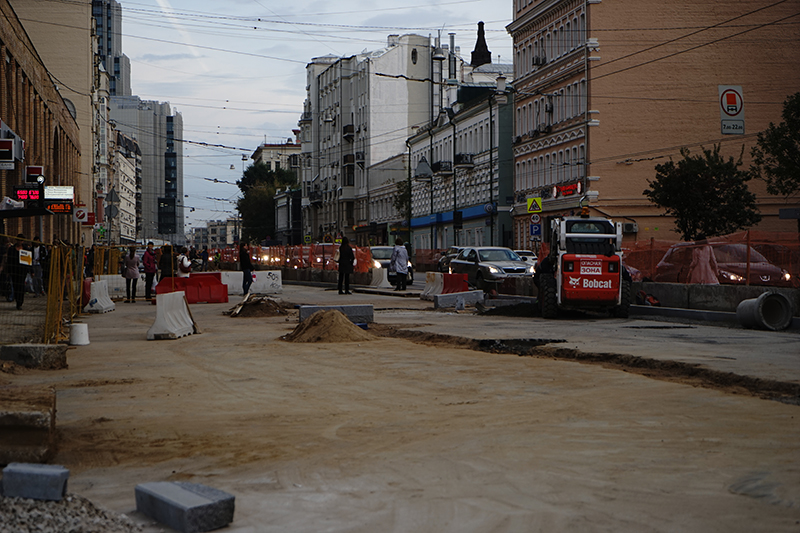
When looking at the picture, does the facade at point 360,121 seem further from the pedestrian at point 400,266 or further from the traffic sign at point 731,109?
the traffic sign at point 731,109

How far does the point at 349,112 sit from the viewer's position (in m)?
104

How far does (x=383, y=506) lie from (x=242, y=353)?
9.52 meters

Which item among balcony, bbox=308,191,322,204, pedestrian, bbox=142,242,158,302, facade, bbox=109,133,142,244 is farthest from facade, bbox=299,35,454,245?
pedestrian, bbox=142,242,158,302

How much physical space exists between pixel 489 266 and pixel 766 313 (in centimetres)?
1498

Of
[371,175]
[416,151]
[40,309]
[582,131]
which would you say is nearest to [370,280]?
[582,131]

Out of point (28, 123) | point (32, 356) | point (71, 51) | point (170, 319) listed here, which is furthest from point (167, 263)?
point (71, 51)

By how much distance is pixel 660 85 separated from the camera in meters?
53.7

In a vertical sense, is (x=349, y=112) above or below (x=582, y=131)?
above

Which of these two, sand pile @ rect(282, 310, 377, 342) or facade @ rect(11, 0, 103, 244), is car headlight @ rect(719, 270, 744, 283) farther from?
facade @ rect(11, 0, 103, 244)

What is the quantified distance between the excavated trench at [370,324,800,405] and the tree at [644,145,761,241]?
1241 inches

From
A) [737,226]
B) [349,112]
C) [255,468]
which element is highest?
[349,112]

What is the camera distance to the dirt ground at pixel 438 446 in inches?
205

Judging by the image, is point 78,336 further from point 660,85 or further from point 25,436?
point 660,85

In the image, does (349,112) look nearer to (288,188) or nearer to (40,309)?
(288,188)
